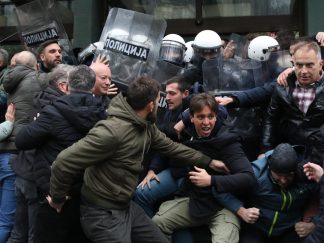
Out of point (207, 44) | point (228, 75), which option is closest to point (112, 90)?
point (228, 75)

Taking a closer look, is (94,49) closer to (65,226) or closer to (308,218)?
(65,226)

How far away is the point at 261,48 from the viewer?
218 inches

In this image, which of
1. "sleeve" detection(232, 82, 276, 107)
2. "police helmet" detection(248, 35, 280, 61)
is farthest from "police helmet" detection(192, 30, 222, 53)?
"sleeve" detection(232, 82, 276, 107)

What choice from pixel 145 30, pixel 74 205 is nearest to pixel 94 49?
pixel 145 30

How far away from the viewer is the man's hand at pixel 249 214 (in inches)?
169

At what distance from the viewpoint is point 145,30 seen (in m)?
5.58

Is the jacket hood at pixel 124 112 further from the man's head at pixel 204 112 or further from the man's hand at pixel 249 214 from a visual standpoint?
the man's hand at pixel 249 214

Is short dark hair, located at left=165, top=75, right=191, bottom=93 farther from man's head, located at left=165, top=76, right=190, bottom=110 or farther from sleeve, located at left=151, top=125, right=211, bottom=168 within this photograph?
sleeve, located at left=151, top=125, right=211, bottom=168

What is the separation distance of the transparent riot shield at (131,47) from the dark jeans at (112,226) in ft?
5.91

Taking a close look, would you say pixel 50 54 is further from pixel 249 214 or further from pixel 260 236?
pixel 260 236

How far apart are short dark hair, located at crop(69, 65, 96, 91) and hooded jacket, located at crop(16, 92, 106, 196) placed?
0.17ft

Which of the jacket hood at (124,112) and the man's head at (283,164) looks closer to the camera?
the jacket hood at (124,112)

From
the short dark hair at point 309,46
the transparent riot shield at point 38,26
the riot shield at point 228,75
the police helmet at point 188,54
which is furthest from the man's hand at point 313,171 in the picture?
the transparent riot shield at point 38,26

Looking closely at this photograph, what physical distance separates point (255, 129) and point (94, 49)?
6.14ft
